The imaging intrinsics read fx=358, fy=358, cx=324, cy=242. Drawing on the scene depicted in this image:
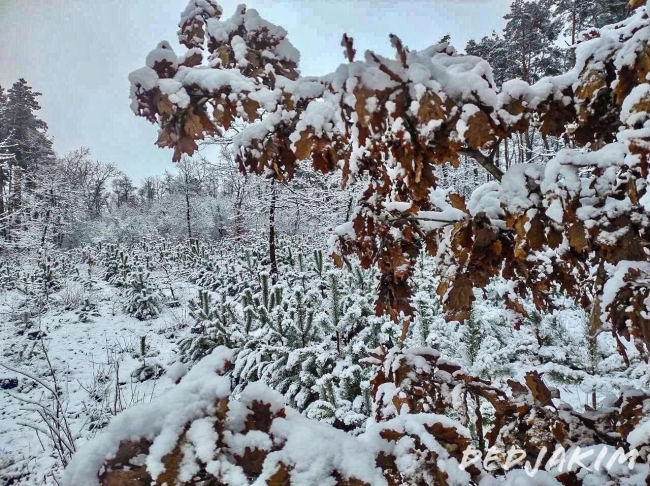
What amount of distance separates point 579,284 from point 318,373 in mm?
3168

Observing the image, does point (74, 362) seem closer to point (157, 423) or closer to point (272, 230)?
point (272, 230)

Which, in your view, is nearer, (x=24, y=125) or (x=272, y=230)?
(x=272, y=230)

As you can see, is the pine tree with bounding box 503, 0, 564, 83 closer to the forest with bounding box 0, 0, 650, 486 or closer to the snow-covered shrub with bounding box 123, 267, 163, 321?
the snow-covered shrub with bounding box 123, 267, 163, 321

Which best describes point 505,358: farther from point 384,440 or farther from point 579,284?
point 384,440

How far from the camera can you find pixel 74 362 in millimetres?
6250

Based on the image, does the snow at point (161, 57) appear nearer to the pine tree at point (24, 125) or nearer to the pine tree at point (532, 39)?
the pine tree at point (532, 39)

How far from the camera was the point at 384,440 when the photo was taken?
729 mm

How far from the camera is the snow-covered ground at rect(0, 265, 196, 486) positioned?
407 centimetres

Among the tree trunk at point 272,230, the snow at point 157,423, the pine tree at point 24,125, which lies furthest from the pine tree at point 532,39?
the pine tree at point 24,125

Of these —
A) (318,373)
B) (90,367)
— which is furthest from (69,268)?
(318,373)

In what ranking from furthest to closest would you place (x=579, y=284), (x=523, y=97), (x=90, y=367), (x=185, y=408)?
(x=90, y=367)
(x=579, y=284)
(x=523, y=97)
(x=185, y=408)

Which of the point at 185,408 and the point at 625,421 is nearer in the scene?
the point at 185,408

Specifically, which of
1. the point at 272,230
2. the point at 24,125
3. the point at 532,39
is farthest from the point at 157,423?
the point at 24,125

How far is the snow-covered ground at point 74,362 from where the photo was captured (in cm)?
407
